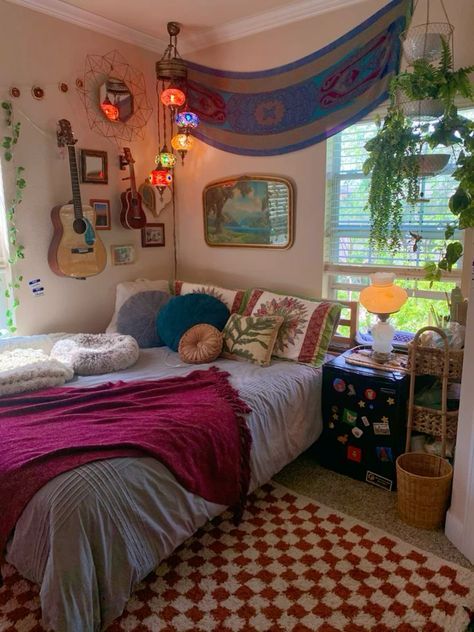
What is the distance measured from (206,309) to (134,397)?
3.12 ft

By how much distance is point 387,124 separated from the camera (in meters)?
2.29

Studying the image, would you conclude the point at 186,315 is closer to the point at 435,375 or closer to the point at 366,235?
the point at 366,235

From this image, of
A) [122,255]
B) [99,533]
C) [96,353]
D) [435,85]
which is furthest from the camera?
[122,255]

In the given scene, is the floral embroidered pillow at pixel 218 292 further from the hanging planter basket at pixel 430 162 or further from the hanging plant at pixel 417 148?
the hanging planter basket at pixel 430 162

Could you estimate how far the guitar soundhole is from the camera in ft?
9.64

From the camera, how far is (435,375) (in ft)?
7.27

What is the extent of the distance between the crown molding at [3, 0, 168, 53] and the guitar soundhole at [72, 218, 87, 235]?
3.95 feet

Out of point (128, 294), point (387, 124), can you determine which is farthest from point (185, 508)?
point (387, 124)

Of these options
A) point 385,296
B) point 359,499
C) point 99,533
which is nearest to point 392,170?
point 385,296

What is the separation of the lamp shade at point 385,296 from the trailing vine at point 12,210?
81.0 inches

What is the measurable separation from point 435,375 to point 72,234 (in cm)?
226

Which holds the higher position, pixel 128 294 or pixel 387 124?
pixel 387 124

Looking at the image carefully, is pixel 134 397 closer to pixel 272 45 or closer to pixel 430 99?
pixel 430 99

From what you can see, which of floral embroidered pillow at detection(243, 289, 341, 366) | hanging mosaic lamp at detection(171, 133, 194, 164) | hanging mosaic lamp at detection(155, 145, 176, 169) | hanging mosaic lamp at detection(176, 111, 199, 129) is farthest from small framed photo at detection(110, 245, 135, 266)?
floral embroidered pillow at detection(243, 289, 341, 366)
